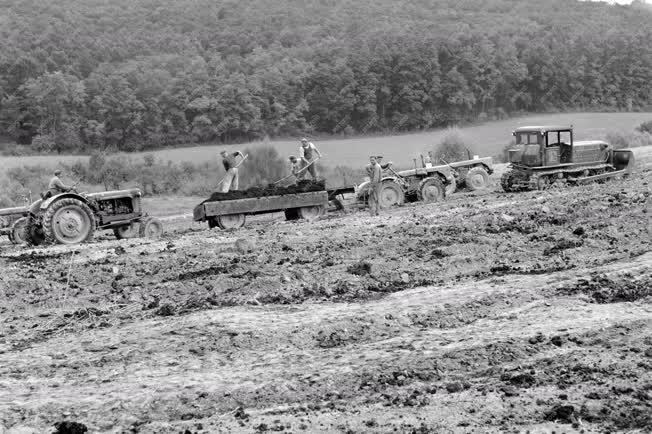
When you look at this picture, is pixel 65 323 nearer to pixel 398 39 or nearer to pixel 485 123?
pixel 485 123

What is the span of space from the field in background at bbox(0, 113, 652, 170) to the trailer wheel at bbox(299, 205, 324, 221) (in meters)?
24.7

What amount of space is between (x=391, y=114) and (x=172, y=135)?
1777 centimetres

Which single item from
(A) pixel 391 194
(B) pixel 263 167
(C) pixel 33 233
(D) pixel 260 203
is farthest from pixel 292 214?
(B) pixel 263 167

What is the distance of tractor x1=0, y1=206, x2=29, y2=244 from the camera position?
71.9 feet

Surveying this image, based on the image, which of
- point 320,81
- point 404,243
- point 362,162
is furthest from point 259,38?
point 404,243

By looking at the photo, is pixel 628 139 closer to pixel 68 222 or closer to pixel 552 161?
pixel 552 161

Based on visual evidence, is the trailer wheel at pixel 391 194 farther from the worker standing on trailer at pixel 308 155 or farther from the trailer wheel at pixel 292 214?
the trailer wheel at pixel 292 214

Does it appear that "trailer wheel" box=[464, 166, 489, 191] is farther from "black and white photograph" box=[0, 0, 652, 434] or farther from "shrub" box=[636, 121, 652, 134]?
"shrub" box=[636, 121, 652, 134]

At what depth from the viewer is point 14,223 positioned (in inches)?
869

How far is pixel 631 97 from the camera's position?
76562 millimetres

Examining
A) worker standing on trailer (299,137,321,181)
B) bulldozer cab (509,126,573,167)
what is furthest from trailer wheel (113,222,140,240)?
bulldozer cab (509,126,573,167)

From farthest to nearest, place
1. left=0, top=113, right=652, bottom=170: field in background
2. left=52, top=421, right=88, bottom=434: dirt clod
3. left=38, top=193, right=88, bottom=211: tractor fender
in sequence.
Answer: left=0, top=113, right=652, bottom=170: field in background < left=38, top=193, right=88, bottom=211: tractor fender < left=52, top=421, right=88, bottom=434: dirt clod

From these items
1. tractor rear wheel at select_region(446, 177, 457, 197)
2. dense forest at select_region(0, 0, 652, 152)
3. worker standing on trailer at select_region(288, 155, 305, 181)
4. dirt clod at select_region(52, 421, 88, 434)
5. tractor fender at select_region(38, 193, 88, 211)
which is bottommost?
dirt clod at select_region(52, 421, 88, 434)

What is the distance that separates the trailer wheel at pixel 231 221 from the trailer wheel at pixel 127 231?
2.22 meters
